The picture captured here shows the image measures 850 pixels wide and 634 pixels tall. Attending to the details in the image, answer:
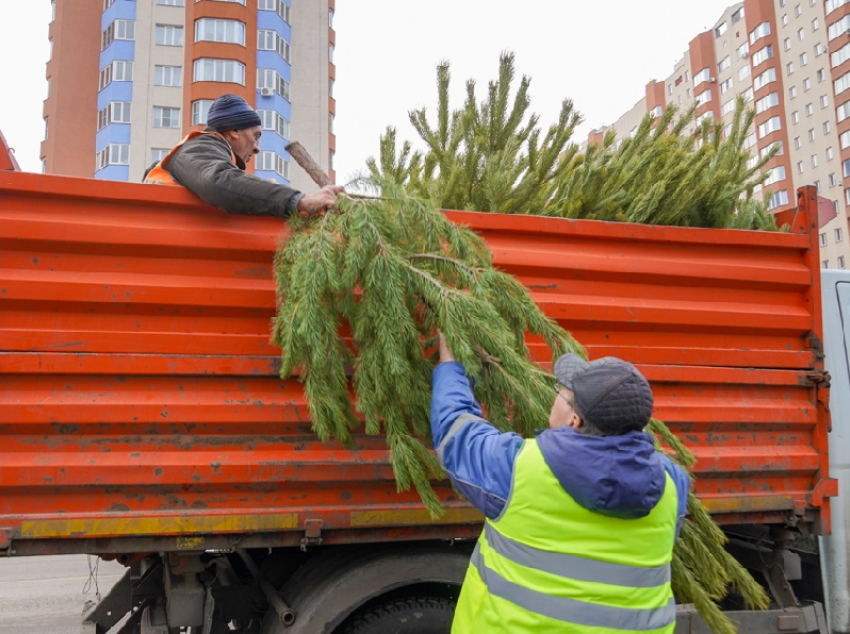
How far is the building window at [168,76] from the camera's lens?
33500mm

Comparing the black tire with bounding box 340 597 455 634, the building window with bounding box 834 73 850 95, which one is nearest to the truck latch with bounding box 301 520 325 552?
the black tire with bounding box 340 597 455 634

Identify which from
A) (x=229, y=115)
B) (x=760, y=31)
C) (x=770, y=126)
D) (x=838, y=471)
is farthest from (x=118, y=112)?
(x=760, y=31)

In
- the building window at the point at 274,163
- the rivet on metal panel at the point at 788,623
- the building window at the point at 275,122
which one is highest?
the building window at the point at 275,122

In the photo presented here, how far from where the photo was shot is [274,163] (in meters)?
32.5

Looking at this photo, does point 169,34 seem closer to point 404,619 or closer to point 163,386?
point 163,386

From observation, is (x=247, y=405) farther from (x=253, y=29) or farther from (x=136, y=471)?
(x=253, y=29)

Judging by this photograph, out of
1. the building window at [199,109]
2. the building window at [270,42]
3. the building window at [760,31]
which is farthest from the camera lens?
the building window at [760,31]

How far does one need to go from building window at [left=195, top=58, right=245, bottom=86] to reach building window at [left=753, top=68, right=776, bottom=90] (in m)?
39.9

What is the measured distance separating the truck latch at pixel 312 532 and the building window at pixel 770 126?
57.2 m

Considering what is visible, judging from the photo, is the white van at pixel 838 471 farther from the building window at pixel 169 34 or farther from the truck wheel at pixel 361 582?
the building window at pixel 169 34

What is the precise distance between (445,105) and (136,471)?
275cm

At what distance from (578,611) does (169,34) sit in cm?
3719

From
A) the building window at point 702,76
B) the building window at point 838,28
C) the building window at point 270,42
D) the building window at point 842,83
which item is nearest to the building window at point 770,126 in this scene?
the building window at point 842,83

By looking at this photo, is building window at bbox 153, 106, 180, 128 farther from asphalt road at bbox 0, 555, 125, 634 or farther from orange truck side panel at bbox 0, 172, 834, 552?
orange truck side panel at bbox 0, 172, 834, 552
